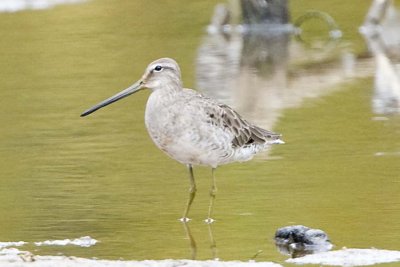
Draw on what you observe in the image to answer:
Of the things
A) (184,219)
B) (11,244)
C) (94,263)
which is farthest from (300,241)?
(11,244)

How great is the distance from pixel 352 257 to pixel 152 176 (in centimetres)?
330

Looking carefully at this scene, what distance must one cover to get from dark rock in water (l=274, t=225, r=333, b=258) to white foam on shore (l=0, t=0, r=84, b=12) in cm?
1644

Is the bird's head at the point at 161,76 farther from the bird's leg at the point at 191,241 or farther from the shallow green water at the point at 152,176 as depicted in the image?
the bird's leg at the point at 191,241

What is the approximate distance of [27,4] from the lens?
80.8ft

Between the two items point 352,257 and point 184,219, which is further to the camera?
point 184,219

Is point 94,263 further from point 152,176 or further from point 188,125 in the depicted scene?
point 152,176

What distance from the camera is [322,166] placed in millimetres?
10961

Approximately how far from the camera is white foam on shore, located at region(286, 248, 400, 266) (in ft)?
24.8

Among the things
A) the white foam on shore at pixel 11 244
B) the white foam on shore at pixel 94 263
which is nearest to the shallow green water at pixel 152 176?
the white foam on shore at pixel 11 244

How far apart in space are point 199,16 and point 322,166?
1291 centimetres

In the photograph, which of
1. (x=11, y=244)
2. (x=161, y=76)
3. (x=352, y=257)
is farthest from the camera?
(x=161, y=76)

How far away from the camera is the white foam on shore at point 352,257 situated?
7.56m

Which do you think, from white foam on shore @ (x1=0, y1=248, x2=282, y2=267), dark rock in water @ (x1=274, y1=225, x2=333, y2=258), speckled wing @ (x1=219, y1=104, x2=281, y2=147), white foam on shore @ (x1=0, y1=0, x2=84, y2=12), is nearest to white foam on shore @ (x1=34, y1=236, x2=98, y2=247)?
white foam on shore @ (x1=0, y1=248, x2=282, y2=267)

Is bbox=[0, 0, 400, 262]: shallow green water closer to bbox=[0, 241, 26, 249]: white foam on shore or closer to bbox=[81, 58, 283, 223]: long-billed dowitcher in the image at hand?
bbox=[0, 241, 26, 249]: white foam on shore
